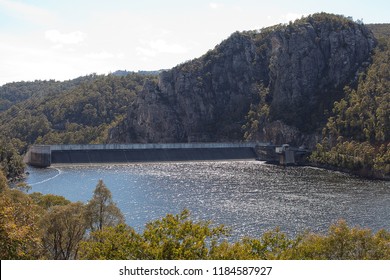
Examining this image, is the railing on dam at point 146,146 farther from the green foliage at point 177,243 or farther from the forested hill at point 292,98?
the green foliage at point 177,243

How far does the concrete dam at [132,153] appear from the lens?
14925 centimetres

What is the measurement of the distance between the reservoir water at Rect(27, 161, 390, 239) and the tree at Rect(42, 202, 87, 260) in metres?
24.8

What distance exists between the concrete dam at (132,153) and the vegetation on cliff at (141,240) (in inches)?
4138

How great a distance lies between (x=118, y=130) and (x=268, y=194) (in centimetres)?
11433

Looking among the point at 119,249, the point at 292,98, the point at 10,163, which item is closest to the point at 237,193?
the point at 10,163

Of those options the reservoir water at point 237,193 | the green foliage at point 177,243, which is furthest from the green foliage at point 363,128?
the green foliage at point 177,243

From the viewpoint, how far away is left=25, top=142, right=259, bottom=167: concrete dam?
490 feet

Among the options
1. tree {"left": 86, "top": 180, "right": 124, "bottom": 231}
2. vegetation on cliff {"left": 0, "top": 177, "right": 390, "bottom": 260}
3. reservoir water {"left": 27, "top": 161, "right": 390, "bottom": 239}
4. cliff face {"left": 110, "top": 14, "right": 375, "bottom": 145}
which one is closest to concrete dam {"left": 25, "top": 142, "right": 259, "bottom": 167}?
reservoir water {"left": 27, "top": 161, "right": 390, "bottom": 239}

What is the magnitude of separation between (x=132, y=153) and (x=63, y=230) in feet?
395

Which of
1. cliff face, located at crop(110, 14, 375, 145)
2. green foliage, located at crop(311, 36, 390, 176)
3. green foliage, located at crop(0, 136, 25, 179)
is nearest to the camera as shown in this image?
green foliage, located at crop(0, 136, 25, 179)

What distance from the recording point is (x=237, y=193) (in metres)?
92.7

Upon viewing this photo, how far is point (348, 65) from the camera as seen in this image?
174375 millimetres

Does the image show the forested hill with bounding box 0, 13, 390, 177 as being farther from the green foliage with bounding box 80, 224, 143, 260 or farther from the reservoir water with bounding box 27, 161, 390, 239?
the green foliage with bounding box 80, 224, 143, 260

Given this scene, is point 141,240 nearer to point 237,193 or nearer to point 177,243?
point 177,243
